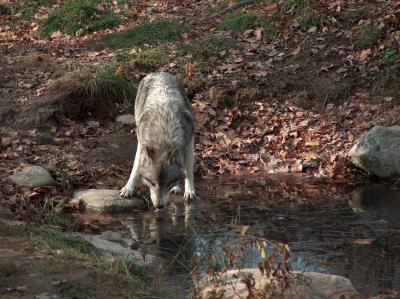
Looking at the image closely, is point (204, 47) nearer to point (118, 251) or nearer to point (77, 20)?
point (77, 20)

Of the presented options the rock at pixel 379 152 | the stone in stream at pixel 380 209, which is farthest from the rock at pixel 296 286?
the rock at pixel 379 152

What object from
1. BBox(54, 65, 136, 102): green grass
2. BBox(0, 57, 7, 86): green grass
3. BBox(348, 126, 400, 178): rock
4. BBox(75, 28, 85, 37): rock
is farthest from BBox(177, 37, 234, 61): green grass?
BBox(348, 126, 400, 178): rock

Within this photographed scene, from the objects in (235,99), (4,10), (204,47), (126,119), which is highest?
(4,10)

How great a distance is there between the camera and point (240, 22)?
14.6 meters

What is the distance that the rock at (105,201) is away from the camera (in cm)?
823

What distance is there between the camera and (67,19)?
16016 mm

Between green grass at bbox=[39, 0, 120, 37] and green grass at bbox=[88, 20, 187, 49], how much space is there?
93 cm

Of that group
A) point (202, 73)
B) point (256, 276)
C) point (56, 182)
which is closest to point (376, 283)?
point (256, 276)

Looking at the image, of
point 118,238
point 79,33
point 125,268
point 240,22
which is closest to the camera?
point 125,268

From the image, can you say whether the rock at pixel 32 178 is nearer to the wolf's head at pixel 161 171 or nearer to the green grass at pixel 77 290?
the wolf's head at pixel 161 171

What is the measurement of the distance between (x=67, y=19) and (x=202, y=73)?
189 inches

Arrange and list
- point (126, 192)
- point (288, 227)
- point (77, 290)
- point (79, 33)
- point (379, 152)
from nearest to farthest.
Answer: point (77, 290) < point (288, 227) < point (126, 192) < point (379, 152) < point (79, 33)

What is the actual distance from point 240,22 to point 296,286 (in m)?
10.7

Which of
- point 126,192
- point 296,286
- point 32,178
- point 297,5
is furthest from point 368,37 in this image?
point 296,286
